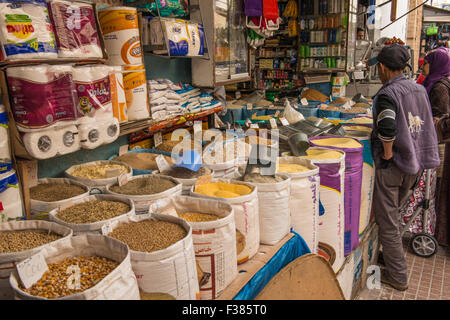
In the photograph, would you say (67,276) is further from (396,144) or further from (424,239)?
(424,239)

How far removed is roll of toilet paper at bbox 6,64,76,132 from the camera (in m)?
1.12

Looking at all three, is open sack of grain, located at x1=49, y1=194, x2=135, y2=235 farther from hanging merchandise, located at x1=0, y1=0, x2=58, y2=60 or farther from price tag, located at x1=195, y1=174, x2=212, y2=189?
hanging merchandise, located at x1=0, y1=0, x2=58, y2=60

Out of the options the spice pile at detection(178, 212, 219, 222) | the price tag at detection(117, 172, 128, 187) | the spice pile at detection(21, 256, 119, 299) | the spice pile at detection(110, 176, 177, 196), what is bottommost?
the spice pile at detection(178, 212, 219, 222)

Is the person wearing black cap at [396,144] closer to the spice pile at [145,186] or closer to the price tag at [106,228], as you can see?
the spice pile at [145,186]

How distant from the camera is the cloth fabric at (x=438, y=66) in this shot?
3008mm

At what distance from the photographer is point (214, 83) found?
245 centimetres

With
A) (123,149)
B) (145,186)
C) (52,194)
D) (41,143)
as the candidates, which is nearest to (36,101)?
(41,143)

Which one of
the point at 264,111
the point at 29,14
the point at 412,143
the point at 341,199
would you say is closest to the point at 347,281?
the point at 341,199

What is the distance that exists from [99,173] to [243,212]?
663mm

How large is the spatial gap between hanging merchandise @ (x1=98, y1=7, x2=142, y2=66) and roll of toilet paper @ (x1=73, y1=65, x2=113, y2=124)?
0.20 meters

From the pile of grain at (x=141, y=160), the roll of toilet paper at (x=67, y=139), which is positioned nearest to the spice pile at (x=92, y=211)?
the roll of toilet paper at (x=67, y=139)

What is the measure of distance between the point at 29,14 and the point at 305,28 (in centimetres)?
539

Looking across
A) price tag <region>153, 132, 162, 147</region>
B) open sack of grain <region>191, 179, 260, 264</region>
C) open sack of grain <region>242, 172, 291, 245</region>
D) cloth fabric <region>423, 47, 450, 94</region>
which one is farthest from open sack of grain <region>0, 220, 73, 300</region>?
cloth fabric <region>423, 47, 450, 94</region>

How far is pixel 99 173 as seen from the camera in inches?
59.0
